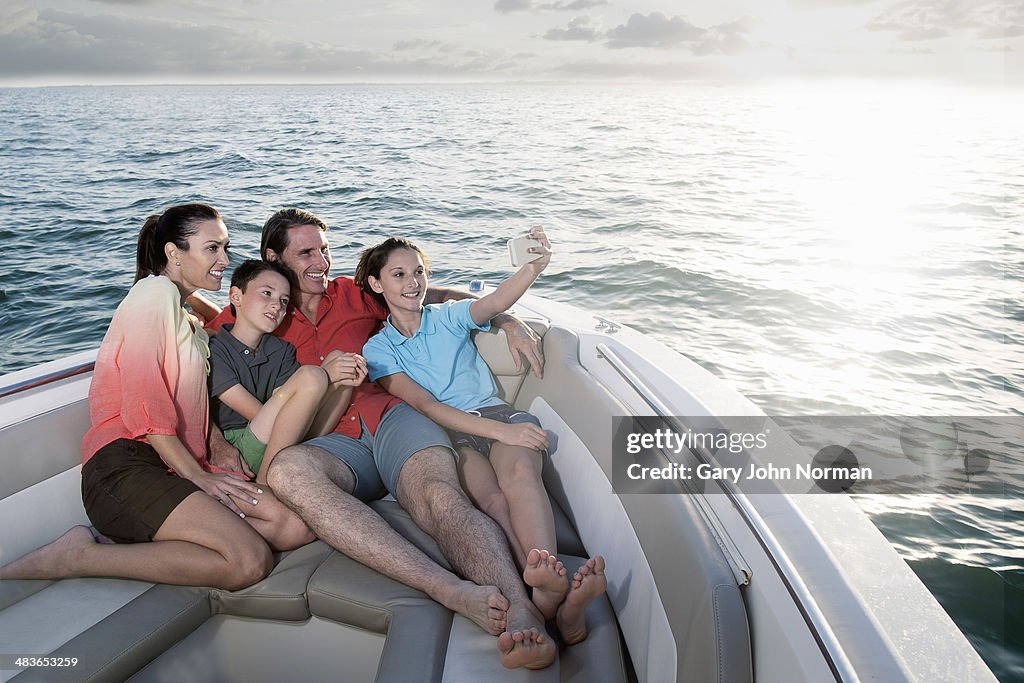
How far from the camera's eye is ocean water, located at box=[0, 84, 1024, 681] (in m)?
4.21

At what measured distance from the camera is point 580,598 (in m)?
1.24

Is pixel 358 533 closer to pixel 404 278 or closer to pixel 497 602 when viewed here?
pixel 497 602

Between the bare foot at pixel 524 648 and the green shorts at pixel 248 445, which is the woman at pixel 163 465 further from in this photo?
the bare foot at pixel 524 648

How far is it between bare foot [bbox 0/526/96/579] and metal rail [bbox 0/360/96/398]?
1.57 ft

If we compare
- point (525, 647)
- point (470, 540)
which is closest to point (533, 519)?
point (470, 540)

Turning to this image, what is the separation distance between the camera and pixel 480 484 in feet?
5.48

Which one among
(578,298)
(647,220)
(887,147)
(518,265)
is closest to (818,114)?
(887,147)

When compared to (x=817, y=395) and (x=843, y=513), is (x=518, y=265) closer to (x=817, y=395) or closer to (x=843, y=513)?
(x=843, y=513)

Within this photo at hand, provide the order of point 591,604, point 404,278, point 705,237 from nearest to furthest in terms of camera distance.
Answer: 1. point 591,604
2. point 404,278
3. point 705,237

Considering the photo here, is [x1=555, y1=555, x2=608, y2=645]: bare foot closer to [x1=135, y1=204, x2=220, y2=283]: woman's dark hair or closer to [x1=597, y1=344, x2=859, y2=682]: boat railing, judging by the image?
[x1=597, y1=344, x2=859, y2=682]: boat railing

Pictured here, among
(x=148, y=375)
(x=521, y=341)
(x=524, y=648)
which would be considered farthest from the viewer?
(x=521, y=341)

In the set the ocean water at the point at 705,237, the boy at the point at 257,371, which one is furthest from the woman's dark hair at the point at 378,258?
the ocean water at the point at 705,237

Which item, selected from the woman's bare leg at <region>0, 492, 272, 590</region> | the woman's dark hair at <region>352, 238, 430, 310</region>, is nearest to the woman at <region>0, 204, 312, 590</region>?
the woman's bare leg at <region>0, 492, 272, 590</region>

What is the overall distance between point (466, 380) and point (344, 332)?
0.38 metres
